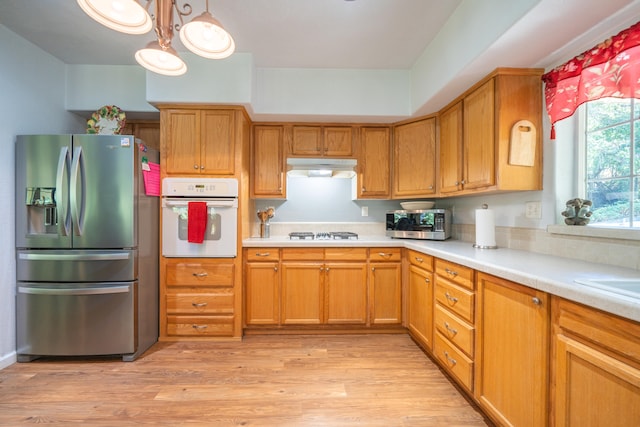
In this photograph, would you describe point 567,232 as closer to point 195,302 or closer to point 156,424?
point 156,424

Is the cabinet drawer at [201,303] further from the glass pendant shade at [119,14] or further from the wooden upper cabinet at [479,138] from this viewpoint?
the wooden upper cabinet at [479,138]

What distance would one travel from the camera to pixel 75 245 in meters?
2.18

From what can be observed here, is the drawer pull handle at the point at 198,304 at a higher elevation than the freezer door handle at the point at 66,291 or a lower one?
lower

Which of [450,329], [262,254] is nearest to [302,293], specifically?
[262,254]

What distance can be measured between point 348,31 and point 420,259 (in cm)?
194

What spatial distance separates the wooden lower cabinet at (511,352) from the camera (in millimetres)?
1196

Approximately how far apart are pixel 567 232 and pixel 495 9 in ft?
4.40

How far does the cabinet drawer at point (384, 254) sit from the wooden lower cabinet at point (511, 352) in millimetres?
1155

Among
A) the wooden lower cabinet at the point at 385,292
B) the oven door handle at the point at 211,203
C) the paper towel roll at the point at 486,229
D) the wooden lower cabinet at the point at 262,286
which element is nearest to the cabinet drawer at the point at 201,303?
the wooden lower cabinet at the point at 262,286

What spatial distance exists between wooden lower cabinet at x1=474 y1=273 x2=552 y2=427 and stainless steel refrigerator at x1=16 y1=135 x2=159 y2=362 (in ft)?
8.12

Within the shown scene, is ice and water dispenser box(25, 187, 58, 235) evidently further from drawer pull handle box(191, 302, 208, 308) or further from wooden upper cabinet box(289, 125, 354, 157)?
wooden upper cabinet box(289, 125, 354, 157)

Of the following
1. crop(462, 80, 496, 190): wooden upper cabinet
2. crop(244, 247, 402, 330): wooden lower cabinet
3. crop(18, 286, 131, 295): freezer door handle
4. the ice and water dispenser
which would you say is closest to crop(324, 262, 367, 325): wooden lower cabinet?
crop(244, 247, 402, 330): wooden lower cabinet

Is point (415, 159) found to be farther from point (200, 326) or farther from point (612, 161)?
point (200, 326)

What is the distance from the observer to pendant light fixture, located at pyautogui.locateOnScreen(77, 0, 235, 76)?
1111 millimetres
